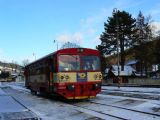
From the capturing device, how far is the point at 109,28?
10294 cm

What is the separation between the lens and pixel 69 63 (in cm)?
2484

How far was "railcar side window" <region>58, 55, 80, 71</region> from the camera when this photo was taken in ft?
80.8

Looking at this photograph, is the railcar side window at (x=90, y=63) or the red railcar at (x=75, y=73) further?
the railcar side window at (x=90, y=63)

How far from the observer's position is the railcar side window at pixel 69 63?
80.8ft

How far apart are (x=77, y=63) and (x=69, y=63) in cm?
48

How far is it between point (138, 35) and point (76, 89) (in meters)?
76.8

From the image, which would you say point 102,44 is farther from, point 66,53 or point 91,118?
point 91,118

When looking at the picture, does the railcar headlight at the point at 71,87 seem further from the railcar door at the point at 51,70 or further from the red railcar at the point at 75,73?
the railcar door at the point at 51,70

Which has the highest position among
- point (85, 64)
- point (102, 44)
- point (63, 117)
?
point (102, 44)

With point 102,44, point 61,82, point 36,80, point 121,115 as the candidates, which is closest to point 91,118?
point 121,115

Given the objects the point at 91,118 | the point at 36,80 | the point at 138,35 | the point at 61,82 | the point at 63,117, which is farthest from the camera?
the point at 138,35

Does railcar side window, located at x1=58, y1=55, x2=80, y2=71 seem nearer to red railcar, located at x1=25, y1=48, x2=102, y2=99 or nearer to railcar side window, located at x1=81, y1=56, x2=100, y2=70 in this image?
red railcar, located at x1=25, y1=48, x2=102, y2=99

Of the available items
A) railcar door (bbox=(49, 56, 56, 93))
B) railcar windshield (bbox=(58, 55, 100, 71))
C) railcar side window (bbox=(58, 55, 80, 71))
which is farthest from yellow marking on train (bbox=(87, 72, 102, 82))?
railcar door (bbox=(49, 56, 56, 93))

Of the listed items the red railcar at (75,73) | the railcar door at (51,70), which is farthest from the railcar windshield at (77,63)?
the railcar door at (51,70)
